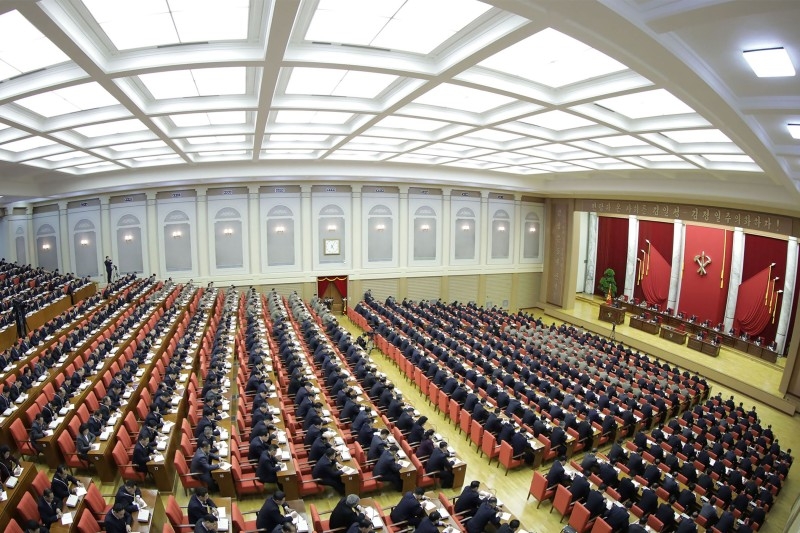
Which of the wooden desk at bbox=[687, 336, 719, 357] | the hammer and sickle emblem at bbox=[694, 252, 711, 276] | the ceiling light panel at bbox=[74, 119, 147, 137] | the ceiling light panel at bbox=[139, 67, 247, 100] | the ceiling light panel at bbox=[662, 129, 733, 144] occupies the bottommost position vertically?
the wooden desk at bbox=[687, 336, 719, 357]

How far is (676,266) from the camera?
21.8 metres

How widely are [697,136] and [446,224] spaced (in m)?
14.4

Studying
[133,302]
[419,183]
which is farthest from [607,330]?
[133,302]

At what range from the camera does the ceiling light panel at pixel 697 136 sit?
31.1 feet

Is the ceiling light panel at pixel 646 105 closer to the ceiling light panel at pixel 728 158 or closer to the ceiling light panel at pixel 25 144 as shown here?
the ceiling light panel at pixel 728 158

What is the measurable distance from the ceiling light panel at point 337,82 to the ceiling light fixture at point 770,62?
5.42 meters

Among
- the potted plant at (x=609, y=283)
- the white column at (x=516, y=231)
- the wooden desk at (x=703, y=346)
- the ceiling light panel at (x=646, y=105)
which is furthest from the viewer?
the white column at (x=516, y=231)

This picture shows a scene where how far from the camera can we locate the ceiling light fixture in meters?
4.78

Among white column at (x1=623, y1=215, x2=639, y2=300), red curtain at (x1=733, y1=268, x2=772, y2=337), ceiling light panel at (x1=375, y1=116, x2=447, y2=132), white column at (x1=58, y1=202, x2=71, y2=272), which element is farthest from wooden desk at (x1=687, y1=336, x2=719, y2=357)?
white column at (x1=58, y1=202, x2=71, y2=272)

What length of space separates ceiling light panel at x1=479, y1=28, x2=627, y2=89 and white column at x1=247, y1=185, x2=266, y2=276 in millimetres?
15735

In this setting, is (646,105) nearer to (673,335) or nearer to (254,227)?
(673,335)

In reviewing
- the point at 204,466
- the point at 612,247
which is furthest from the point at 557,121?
the point at 612,247

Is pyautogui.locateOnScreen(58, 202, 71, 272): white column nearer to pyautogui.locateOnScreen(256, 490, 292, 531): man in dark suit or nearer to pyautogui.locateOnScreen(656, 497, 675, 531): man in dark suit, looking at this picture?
pyautogui.locateOnScreen(256, 490, 292, 531): man in dark suit

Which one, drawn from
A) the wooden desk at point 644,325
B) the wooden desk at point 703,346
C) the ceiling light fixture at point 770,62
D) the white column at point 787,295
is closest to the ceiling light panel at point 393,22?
the ceiling light fixture at point 770,62
